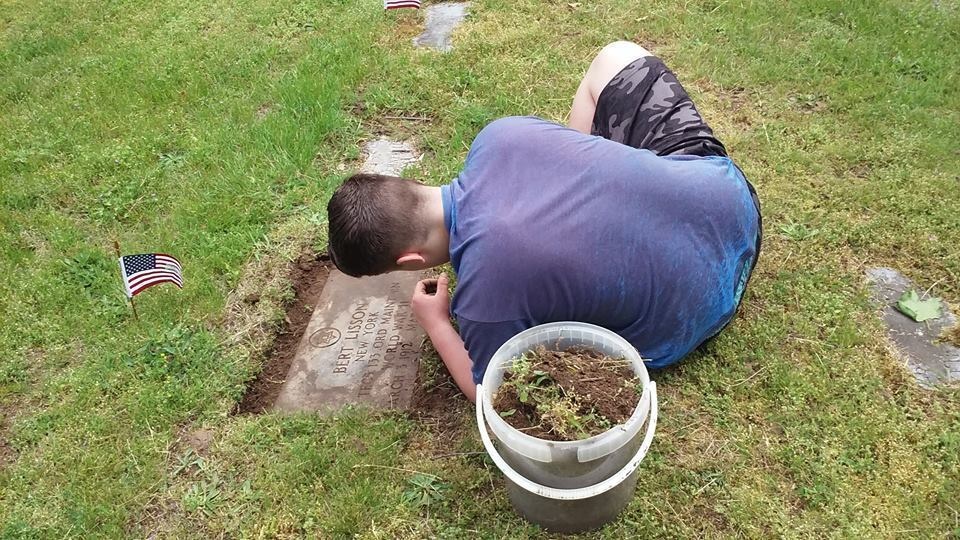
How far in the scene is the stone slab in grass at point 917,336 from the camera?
2.61 m

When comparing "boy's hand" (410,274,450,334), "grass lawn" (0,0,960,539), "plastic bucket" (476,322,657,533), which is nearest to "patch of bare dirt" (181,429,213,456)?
"grass lawn" (0,0,960,539)

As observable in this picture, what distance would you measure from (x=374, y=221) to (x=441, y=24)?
9.64 ft

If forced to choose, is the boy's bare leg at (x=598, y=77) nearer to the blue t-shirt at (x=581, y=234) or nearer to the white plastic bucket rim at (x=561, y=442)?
the blue t-shirt at (x=581, y=234)

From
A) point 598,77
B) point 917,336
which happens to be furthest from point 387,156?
point 917,336

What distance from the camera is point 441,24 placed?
4.77m

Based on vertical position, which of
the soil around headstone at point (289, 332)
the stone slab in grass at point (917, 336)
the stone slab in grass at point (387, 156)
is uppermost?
the stone slab in grass at point (917, 336)

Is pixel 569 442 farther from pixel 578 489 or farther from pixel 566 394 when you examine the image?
pixel 578 489

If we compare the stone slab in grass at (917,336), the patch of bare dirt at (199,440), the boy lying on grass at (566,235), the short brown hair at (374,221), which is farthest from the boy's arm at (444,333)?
the stone slab in grass at (917,336)

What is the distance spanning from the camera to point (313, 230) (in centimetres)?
345

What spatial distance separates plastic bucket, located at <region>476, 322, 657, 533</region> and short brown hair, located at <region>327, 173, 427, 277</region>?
0.48m

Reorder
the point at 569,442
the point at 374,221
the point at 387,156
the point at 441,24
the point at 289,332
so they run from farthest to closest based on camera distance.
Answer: the point at 441,24 < the point at 387,156 < the point at 289,332 < the point at 374,221 < the point at 569,442

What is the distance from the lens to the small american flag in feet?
8.98

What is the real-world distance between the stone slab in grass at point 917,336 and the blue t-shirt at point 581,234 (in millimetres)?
885

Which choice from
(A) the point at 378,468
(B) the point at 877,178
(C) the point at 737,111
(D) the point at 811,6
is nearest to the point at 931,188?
(B) the point at 877,178
